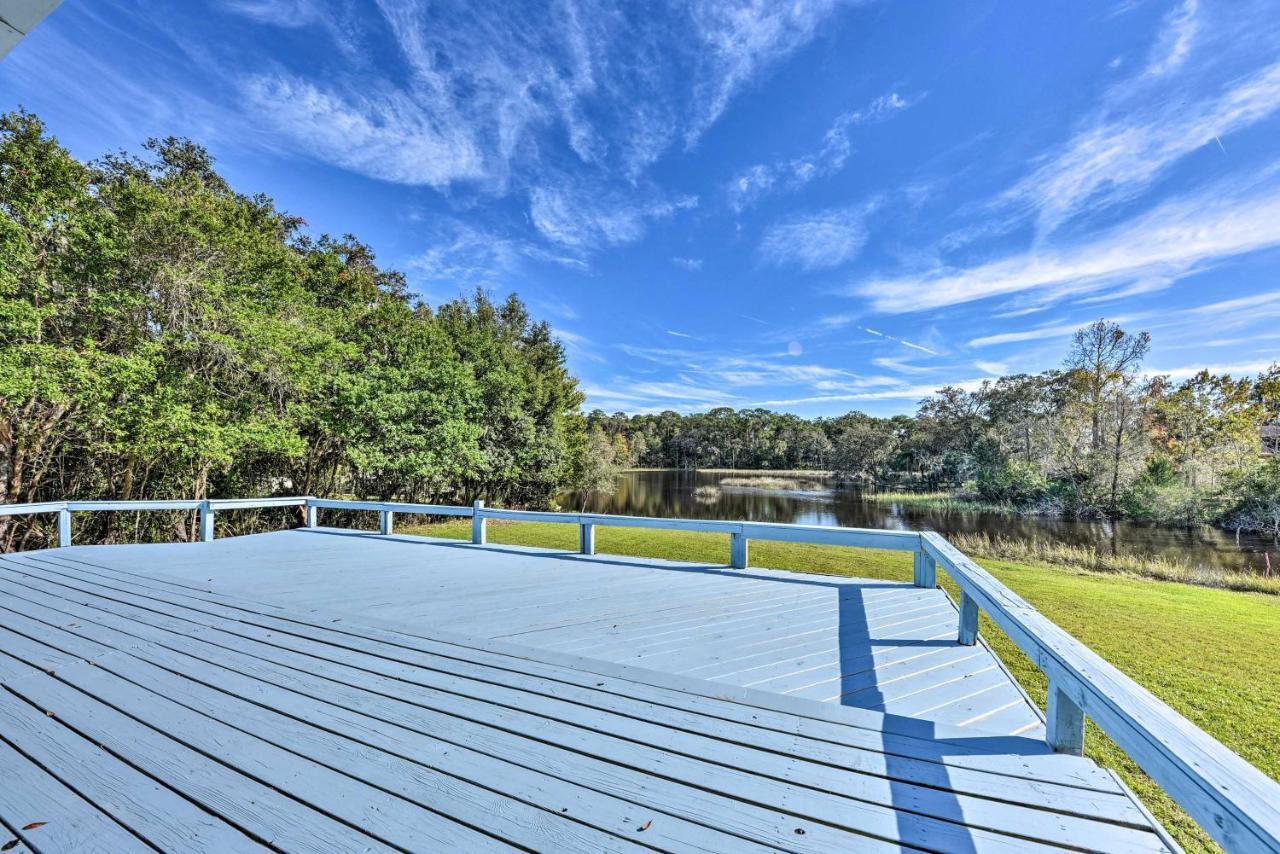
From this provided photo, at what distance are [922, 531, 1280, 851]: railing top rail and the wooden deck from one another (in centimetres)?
38

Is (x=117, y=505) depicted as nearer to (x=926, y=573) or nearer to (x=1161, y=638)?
(x=926, y=573)

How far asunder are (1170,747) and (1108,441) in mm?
30757

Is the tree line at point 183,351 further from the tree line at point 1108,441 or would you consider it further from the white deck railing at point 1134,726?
the tree line at point 1108,441

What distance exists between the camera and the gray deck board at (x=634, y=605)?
8.79 feet

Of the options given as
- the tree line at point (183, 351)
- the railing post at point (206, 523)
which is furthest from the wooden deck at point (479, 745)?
the tree line at point (183, 351)

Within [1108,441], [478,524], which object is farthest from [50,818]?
[1108,441]

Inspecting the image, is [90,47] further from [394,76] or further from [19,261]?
[394,76]

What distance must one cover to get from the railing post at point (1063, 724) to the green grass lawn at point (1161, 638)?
4.60 ft

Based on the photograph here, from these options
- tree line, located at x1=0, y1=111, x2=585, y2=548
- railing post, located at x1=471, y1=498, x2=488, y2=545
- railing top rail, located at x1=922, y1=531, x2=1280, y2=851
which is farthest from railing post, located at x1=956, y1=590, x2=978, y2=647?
tree line, located at x1=0, y1=111, x2=585, y2=548

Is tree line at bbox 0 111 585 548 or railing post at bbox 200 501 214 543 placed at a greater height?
tree line at bbox 0 111 585 548

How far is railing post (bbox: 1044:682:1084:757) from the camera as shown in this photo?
1878 mm

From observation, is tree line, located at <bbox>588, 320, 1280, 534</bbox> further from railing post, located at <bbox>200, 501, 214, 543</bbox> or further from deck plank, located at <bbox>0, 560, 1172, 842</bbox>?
deck plank, located at <bbox>0, 560, 1172, 842</bbox>

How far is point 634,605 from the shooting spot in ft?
12.9

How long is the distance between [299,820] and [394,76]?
12684 millimetres
